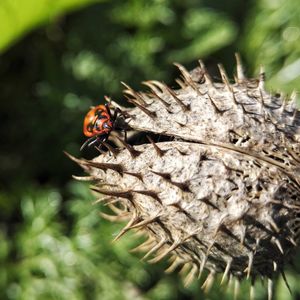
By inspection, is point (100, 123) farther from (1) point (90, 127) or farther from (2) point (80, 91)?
(2) point (80, 91)

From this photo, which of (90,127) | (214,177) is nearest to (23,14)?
(90,127)

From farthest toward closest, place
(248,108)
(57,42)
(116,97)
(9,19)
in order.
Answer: (57,42) → (116,97) → (9,19) → (248,108)

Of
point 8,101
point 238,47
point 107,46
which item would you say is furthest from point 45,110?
point 238,47

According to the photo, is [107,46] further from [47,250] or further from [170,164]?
[170,164]

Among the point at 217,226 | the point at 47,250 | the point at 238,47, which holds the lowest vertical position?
the point at 47,250

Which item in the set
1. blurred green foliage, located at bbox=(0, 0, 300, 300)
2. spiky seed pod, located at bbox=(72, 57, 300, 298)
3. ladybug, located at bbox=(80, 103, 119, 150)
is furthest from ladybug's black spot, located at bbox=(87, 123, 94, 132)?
blurred green foliage, located at bbox=(0, 0, 300, 300)
